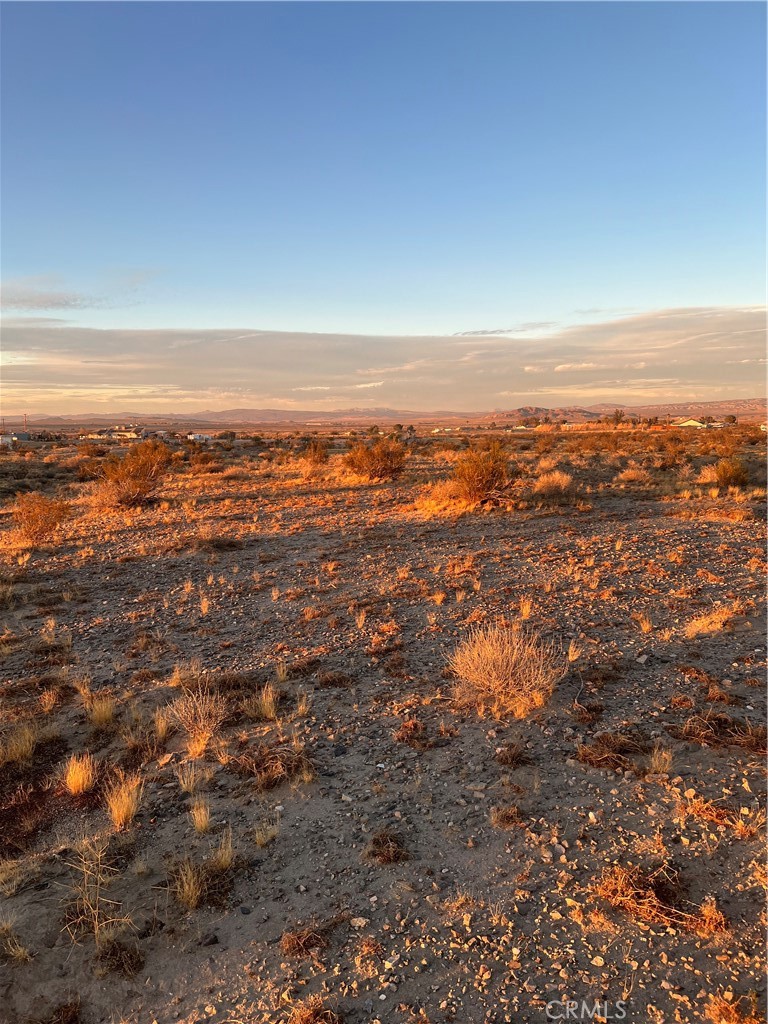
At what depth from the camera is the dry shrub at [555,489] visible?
62.5 ft

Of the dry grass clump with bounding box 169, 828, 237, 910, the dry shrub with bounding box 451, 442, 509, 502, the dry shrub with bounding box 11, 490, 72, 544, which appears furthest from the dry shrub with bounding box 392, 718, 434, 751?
the dry shrub with bounding box 11, 490, 72, 544

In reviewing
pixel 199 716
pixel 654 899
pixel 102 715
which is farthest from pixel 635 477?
pixel 102 715

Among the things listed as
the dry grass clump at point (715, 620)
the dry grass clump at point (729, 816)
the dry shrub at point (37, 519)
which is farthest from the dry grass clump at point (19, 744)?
the dry shrub at point (37, 519)

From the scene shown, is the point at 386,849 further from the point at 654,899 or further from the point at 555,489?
the point at 555,489

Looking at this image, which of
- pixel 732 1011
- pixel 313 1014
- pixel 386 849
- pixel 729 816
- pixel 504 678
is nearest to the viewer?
pixel 732 1011

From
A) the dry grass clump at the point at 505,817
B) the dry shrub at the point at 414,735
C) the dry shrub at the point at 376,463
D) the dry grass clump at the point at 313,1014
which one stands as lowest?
the dry grass clump at the point at 313,1014

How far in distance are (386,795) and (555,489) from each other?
1629 cm

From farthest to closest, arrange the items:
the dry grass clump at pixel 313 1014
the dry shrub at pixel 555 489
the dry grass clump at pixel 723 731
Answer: the dry shrub at pixel 555 489 < the dry grass clump at pixel 723 731 < the dry grass clump at pixel 313 1014

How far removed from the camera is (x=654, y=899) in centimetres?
362

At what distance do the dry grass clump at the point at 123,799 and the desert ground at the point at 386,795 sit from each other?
0.11 feet

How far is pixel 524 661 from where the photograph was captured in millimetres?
6348

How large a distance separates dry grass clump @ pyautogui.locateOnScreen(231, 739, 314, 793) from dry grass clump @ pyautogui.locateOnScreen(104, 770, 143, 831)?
0.85 meters

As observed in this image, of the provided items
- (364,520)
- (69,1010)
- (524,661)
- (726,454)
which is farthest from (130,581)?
(726,454)

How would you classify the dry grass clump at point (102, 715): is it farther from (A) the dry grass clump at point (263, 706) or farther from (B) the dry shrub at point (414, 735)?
(B) the dry shrub at point (414, 735)
